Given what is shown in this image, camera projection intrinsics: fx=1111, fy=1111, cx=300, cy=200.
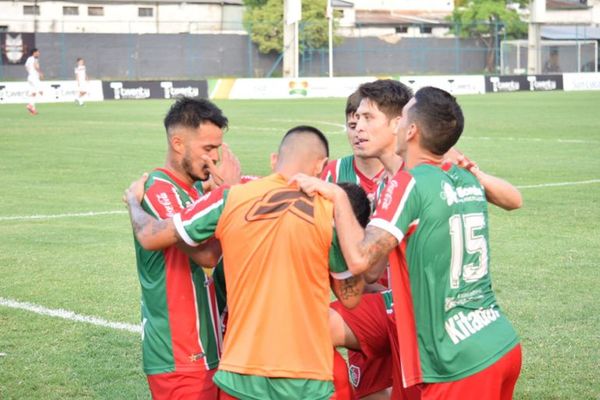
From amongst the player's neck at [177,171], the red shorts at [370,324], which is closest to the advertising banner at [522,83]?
the red shorts at [370,324]

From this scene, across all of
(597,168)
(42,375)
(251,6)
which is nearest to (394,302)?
(42,375)

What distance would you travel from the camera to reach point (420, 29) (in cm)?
10312

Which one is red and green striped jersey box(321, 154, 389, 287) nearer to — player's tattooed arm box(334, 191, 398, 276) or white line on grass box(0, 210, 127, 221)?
player's tattooed arm box(334, 191, 398, 276)

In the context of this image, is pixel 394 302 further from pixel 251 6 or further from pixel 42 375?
pixel 251 6

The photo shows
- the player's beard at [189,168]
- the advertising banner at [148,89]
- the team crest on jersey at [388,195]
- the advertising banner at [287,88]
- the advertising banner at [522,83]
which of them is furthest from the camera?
the advertising banner at [522,83]

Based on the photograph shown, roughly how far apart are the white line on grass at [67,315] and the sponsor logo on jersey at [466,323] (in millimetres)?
4211

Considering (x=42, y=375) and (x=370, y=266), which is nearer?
(x=370, y=266)

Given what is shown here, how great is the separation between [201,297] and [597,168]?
15845 mm

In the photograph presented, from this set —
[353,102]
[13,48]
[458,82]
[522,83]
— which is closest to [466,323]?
[353,102]

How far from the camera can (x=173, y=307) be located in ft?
16.9

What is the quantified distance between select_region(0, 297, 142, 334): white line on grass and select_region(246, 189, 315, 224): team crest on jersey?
438cm

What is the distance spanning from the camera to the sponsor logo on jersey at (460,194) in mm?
4805

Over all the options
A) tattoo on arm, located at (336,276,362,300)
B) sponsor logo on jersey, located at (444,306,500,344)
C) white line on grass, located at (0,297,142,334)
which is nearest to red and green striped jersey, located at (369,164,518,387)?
sponsor logo on jersey, located at (444,306,500,344)

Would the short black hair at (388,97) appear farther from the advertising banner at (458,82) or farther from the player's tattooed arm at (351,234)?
the advertising banner at (458,82)
